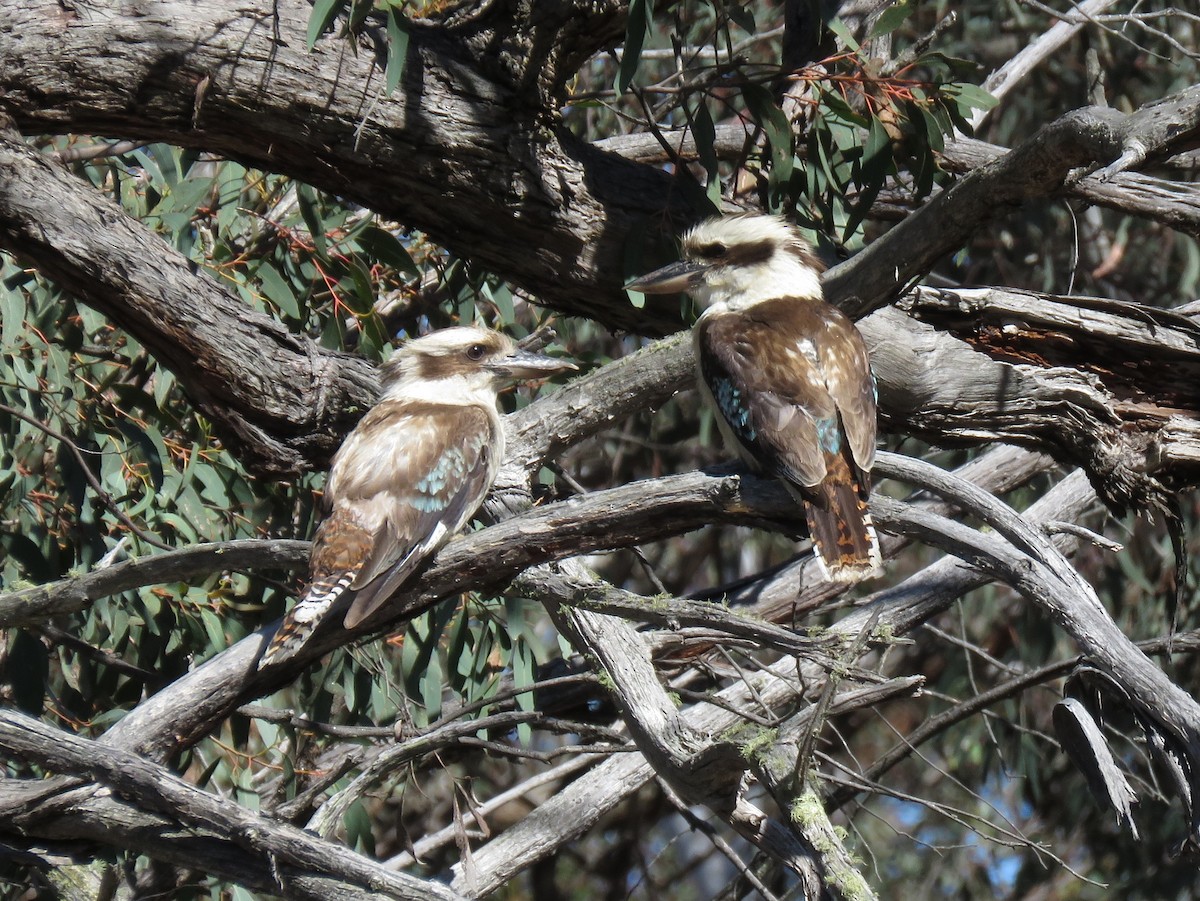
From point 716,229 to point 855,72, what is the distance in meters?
0.48

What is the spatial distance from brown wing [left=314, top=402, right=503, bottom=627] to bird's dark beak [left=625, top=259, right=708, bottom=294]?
432mm

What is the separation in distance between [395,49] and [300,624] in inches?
43.3

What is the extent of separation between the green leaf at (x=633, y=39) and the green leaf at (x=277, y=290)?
3.52 feet

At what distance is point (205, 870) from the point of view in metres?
2.19

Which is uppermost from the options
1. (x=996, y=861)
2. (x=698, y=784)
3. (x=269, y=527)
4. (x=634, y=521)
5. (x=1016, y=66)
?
(x=1016, y=66)

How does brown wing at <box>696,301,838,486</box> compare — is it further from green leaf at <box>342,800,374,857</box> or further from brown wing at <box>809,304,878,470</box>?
green leaf at <box>342,800,374,857</box>

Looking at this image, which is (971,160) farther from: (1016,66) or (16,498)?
(16,498)

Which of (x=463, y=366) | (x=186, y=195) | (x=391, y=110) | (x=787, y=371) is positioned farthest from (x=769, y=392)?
(x=186, y=195)

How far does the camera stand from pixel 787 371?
268cm

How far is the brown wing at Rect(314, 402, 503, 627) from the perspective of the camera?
2.41 meters

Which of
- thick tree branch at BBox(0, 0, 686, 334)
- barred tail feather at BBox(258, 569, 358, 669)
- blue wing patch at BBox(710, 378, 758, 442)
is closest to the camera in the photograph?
barred tail feather at BBox(258, 569, 358, 669)

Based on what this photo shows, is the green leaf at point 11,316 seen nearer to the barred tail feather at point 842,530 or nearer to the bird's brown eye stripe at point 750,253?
the bird's brown eye stripe at point 750,253

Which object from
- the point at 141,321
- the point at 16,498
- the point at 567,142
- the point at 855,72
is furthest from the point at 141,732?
the point at 855,72

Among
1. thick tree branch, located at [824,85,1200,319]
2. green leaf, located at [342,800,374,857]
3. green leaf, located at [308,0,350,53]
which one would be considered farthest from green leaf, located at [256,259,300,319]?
thick tree branch, located at [824,85,1200,319]
